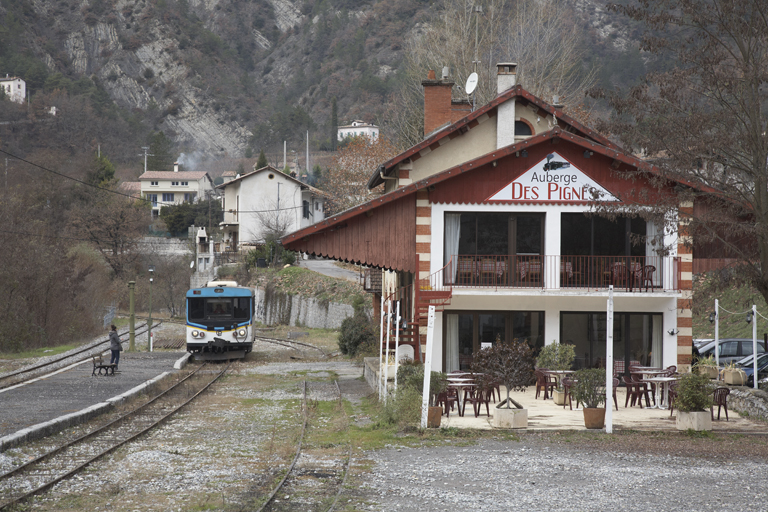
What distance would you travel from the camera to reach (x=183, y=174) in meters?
105

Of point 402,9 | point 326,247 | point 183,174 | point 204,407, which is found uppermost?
point 402,9

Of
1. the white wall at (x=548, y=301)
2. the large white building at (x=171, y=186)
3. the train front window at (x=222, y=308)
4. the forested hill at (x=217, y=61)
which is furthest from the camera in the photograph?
the forested hill at (x=217, y=61)

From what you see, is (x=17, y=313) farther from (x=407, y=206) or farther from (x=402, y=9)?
(x=402, y=9)

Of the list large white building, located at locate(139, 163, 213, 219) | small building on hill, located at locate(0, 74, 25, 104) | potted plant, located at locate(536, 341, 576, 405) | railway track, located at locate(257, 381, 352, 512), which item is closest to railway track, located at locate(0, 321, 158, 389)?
railway track, located at locate(257, 381, 352, 512)

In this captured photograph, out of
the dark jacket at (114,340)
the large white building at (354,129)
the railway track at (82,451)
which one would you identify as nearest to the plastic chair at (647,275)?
the railway track at (82,451)

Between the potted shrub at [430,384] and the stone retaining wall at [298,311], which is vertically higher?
the stone retaining wall at [298,311]

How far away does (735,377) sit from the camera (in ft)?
57.5

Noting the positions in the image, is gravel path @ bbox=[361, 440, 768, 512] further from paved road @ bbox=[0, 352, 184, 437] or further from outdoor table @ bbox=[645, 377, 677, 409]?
paved road @ bbox=[0, 352, 184, 437]

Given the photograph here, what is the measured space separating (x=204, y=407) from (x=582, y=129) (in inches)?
466

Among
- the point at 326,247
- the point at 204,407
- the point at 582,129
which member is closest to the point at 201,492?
the point at 204,407

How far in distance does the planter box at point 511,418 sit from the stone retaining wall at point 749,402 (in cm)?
477

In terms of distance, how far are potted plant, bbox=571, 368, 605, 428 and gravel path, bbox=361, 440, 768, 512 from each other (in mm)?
1558

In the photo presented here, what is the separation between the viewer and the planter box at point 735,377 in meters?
17.5

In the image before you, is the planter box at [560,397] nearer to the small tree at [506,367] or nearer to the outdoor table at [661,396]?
the small tree at [506,367]
